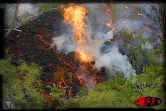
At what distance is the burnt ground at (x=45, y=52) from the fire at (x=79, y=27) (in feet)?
0.78

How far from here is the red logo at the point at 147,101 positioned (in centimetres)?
738

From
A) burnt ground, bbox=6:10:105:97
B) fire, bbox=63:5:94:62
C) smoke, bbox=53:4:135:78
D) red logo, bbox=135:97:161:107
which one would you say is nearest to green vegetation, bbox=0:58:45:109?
burnt ground, bbox=6:10:105:97

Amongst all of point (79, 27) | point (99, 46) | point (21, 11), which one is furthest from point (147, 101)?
point (21, 11)

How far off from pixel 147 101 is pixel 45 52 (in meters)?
3.18

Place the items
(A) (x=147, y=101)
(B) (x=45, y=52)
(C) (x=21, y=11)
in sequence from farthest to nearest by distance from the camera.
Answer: (C) (x=21, y=11) → (B) (x=45, y=52) → (A) (x=147, y=101)

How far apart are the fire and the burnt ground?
237 mm

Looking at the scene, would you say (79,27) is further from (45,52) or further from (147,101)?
(147,101)

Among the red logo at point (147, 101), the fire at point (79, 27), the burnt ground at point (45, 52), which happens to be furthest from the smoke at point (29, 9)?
the red logo at point (147, 101)

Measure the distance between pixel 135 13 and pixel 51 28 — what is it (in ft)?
8.21

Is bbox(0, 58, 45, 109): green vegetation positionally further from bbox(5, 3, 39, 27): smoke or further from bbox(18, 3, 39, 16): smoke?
bbox(18, 3, 39, 16): smoke

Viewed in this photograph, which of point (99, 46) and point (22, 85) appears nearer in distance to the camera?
point (22, 85)

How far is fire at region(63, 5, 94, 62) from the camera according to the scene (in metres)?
7.65

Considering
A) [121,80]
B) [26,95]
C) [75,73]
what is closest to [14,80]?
[26,95]

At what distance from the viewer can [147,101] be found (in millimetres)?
7406
